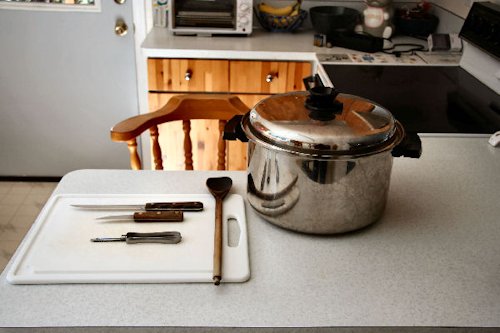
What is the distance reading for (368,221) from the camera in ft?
3.34

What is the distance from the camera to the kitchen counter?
811 mm

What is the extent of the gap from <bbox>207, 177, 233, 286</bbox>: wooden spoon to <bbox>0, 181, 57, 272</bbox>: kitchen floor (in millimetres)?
1642

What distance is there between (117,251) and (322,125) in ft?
1.39

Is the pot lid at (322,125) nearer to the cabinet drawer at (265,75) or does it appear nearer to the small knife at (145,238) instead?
the small knife at (145,238)

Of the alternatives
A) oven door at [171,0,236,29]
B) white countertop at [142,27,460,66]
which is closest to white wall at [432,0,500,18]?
white countertop at [142,27,460,66]

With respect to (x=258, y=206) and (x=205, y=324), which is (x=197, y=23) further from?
(x=205, y=324)

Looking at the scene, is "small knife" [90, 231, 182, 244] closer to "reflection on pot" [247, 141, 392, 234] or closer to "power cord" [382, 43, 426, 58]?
"reflection on pot" [247, 141, 392, 234]

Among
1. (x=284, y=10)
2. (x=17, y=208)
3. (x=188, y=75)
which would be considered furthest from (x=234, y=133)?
(x=17, y=208)

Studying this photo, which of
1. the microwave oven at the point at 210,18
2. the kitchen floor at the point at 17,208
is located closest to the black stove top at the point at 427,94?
the microwave oven at the point at 210,18

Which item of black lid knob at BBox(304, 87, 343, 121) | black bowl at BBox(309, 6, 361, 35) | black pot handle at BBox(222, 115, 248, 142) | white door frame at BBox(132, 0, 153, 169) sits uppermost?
black lid knob at BBox(304, 87, 343, 121)

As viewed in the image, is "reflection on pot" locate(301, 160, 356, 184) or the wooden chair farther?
the wooden chair

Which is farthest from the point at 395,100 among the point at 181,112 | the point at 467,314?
the point at 467,314

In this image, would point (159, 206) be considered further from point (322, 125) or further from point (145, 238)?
point (322, 125)

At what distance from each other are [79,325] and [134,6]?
2.30 metres
